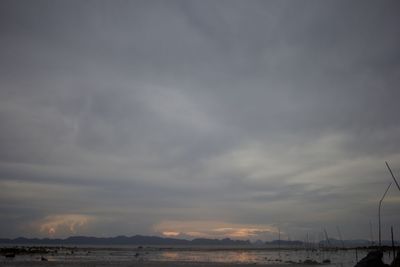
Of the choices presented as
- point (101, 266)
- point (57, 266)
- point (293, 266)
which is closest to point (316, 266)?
point (293, 266)

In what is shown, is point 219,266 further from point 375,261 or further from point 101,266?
point 375,261

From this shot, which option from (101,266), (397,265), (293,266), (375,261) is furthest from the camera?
(293,266)

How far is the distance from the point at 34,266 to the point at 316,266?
144 ft

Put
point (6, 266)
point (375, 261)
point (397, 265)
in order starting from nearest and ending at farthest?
point (397, 265), point (375, 261), point (6, 266)

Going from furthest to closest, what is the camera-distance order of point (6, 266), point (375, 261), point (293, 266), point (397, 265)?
point (293, 266) < point (6, 266) < point (375, 261) < point (397, 265)

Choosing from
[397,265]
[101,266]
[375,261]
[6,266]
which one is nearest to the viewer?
[397,265]

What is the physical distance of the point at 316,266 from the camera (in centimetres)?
6338

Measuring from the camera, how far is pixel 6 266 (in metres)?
54.9

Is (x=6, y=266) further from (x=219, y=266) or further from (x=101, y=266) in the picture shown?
(x=219, y=266)

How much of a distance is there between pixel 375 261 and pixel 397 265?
4.38 meters

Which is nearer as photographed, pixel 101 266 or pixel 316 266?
pixel 101 266

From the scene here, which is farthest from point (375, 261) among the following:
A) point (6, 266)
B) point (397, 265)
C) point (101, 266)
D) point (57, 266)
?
point (6, 266)

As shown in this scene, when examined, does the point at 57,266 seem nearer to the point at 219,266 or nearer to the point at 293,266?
the point at 219,266

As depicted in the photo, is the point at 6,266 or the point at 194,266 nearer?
the point at 6,266
